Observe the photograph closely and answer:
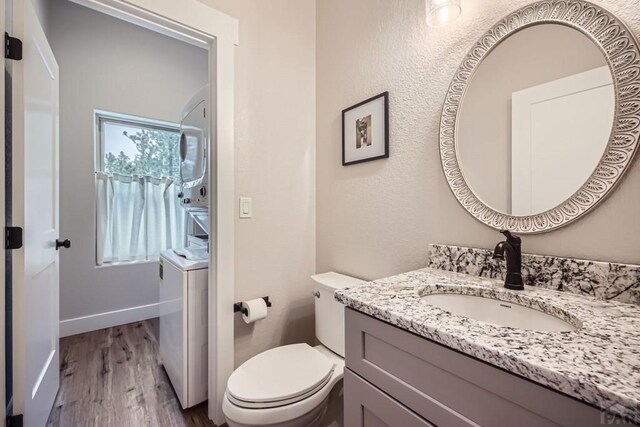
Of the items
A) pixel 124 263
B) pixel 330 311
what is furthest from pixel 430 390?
pixel 124 263

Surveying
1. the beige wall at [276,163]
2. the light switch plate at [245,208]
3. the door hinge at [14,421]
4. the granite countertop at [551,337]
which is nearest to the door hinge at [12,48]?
the beige wall at [276,163]

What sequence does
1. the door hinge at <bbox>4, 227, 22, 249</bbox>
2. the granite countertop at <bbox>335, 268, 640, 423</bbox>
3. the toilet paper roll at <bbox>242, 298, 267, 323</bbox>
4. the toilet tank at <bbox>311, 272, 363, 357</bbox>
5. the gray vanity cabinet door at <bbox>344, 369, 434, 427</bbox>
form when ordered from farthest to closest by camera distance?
the toilet paper roll at <bbox>242, 298, 267, 323</bbox>
the toilet tank at <bbox>311, 272, 363, 357</bbox>
the door hinge at <bbox>4, 227, 22, 249</bbox>
the gray vanity cabinet door at <bbox>344, 369, 434, 427</bbox>
the granite countertop at <bbox>335, 268, 640, 423</bbox>

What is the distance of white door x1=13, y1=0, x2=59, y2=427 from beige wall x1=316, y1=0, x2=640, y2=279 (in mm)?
1368

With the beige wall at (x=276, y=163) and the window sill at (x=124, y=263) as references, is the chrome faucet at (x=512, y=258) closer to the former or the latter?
the beige wall at (x=276, y=163)

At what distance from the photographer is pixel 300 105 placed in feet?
5.80

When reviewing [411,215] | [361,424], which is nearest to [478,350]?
[361,424]

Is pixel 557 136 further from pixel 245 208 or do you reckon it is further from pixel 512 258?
pixel 245 208

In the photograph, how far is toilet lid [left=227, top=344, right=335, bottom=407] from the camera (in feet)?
3.51

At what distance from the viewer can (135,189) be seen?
2.84m

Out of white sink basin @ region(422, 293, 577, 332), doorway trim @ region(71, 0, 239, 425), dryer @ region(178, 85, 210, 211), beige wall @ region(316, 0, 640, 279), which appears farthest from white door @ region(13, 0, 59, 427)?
white sink basin @ region(422, 293, 577, 332)

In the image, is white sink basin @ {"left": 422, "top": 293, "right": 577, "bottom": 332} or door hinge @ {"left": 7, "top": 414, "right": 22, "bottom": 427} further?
door hinge @ {"left": 7, "top": 414, "right": 22, "bottom": 427}

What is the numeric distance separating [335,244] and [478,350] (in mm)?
1191

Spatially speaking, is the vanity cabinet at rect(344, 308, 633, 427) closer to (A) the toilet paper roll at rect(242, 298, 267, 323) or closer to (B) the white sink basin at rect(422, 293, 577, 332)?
(B) the white sink basin at rect(422, 293, 577, 332)

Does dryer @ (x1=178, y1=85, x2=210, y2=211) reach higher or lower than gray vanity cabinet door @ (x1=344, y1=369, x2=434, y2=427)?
higher
